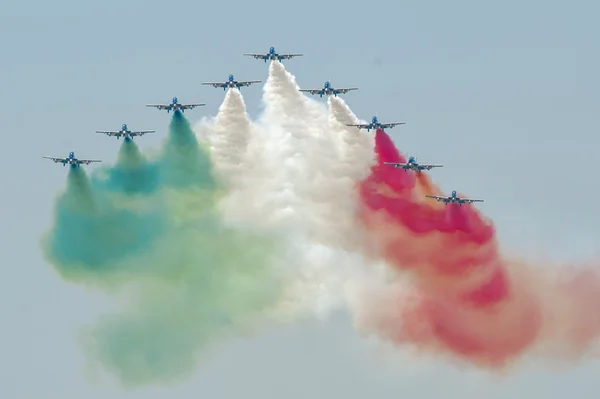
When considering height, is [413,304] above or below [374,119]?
below

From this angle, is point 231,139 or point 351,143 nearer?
point 351,143

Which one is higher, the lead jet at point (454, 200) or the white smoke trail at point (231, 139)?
the white smoke trail at point (231, 139)

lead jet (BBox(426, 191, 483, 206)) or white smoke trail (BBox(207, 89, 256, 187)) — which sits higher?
white smoke trail (BBox(207, 89, 256, 187))

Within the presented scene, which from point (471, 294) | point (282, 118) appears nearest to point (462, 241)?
point (471, 294)

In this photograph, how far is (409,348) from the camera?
14975 centimetres

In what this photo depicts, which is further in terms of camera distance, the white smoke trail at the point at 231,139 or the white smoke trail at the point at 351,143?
the white smoke trail at the point at 231,139

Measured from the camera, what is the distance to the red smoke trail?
149 m

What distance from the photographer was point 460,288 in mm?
148750

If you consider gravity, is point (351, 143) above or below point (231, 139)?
below

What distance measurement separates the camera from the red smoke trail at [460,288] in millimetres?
148750

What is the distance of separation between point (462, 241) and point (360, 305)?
24.1ft

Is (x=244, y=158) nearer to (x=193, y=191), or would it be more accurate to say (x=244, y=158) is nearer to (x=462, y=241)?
(x=193, y=191)

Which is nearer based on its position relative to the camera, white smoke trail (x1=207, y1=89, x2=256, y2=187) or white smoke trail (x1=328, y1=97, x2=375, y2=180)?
white smoke trail (x1=328, y1=97, x2=375, y2=180)

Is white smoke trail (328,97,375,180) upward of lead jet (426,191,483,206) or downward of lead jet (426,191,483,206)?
upward
